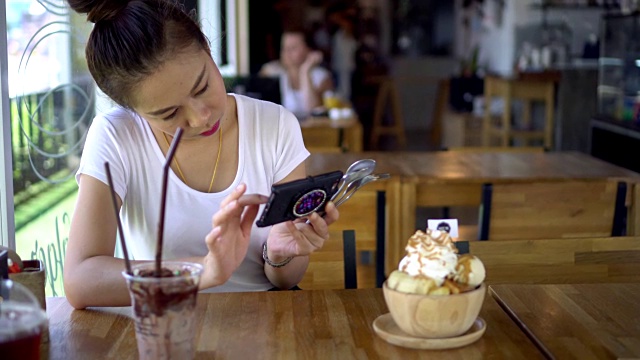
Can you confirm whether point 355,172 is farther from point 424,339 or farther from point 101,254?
point 101,254

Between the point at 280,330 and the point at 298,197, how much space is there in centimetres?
22

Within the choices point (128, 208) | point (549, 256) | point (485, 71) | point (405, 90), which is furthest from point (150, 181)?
point (405, 90)

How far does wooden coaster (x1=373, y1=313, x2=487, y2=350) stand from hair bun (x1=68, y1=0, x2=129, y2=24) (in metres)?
0.78

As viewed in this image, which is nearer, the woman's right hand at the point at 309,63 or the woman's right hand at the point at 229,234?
the woman's right hand at the point at 229,234

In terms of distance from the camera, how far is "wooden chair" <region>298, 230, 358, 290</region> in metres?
1.89

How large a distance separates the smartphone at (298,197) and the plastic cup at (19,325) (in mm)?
384

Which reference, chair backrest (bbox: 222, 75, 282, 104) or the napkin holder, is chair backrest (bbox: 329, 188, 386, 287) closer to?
the napkin holder

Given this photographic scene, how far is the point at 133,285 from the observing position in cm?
109

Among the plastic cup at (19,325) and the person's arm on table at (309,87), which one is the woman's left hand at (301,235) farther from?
the person's arm on table at (309,87)

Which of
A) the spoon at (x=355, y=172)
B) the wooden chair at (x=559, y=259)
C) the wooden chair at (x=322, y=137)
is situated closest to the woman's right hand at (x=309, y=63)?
the wooden chair at (x=322, y=137)

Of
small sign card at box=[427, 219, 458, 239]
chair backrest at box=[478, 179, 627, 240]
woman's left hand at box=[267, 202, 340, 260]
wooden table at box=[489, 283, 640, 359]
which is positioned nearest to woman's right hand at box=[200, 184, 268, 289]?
woman's left hand at box=[267, 202, 340, 260]

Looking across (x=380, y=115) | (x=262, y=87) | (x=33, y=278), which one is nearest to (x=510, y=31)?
(x=380, y=115)

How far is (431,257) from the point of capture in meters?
1.23

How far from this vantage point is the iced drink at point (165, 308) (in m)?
1.08
